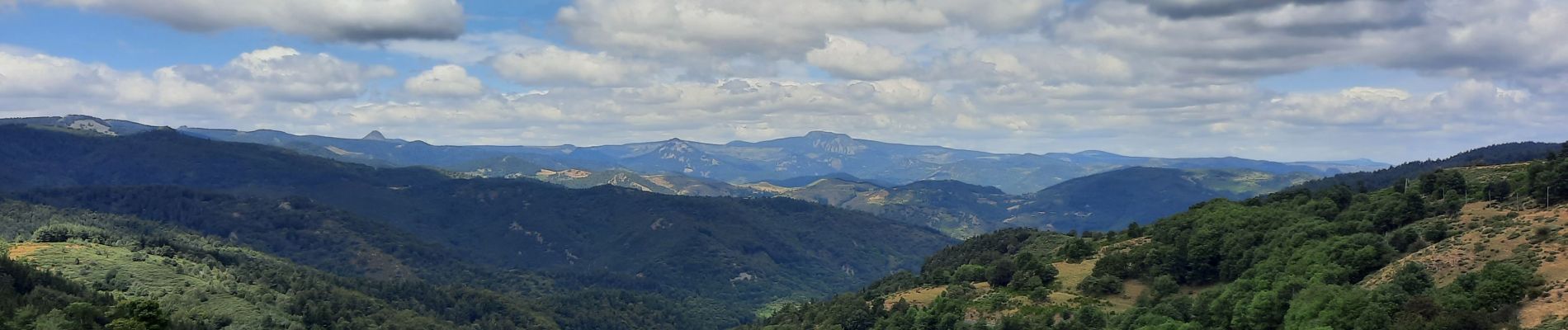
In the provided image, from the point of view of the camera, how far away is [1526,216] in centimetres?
10150

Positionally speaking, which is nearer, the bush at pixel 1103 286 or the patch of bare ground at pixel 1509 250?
the patch of bare ground at pixel 1509 250

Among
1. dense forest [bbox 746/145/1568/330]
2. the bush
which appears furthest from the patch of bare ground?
the bush

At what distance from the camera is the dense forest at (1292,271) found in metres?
80.1

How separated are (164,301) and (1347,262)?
7959 inches

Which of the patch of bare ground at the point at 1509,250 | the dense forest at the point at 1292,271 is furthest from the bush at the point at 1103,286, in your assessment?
the patch of bare ground at the point at 1509,250

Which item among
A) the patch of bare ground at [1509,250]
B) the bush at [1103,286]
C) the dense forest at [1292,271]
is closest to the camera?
the patch of bare ground at [1509,250]

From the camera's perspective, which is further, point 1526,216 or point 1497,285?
point 1526,216

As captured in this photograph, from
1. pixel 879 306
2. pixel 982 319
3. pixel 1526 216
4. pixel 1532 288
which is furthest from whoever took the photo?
pixel 879 306

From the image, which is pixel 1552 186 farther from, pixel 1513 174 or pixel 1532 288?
pixel 1532 288

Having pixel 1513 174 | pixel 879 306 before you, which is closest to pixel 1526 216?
pixel 1513 174

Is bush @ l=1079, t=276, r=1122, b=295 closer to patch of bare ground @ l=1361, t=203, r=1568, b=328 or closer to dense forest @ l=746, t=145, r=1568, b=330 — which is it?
dense forest @ l=746, t=145, r=1568, b=330

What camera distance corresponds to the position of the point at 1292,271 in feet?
344

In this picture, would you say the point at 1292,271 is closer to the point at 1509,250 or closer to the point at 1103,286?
the point at 1509,250

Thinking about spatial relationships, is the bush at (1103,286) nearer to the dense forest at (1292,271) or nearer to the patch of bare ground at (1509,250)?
the dense forest at (1292,271)
